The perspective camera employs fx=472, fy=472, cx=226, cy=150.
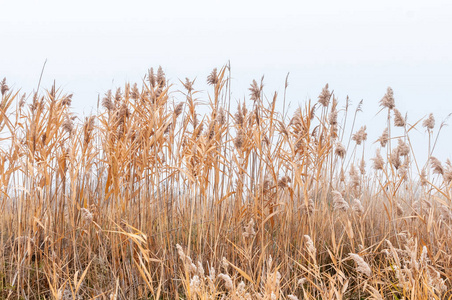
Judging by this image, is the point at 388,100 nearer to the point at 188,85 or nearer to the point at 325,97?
the point at 325,97

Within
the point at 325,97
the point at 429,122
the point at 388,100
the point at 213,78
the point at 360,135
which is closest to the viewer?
the point at 213,78

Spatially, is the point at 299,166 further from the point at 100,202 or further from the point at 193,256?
the point at 100,202

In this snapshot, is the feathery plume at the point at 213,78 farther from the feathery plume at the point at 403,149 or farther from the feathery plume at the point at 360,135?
the feathery plume at the point at 360,135

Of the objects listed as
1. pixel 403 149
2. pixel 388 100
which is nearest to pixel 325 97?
A: pixel 388 100

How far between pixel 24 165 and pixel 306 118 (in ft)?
5.47

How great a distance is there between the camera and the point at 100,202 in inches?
117

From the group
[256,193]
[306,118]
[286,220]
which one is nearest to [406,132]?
[306,118]

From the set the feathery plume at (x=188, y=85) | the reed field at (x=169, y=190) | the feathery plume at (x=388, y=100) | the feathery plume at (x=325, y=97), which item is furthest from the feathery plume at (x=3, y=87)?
the feathery plume at (x=388, y=100)

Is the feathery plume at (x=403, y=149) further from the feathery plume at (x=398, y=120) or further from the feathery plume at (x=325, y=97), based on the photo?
the feathery plume at (x=325, y=97)

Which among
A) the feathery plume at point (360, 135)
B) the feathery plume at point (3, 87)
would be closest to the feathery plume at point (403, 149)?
the feathery plume at point (360, 135)

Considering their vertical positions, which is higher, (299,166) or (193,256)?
(299,166)

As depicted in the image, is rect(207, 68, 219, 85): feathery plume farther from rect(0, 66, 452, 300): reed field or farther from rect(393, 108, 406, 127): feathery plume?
rect(393, 108, 406, 127): feathery plume

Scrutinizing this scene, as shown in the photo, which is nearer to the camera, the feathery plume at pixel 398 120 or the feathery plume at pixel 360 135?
the feathery plume at pixel 398 120

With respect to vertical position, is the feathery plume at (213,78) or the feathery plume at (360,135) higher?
the feathery plume at (213,78)
